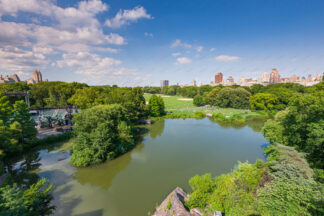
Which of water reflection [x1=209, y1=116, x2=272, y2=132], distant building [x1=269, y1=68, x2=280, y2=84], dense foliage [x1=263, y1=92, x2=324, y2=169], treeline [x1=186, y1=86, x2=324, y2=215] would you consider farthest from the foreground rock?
distant building [x1=269, y1=68, x2=280, y2=84]

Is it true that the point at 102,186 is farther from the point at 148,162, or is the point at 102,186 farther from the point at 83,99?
the point at 83,99

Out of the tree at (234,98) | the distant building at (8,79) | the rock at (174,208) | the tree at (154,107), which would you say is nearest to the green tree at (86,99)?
the tree at (154,107)

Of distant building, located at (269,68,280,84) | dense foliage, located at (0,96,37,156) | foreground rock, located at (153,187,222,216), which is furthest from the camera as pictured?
distant building, located at (269,68,280,84)

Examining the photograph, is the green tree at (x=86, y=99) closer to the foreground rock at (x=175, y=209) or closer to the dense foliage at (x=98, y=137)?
the dense foliage at (x=98, y=137)

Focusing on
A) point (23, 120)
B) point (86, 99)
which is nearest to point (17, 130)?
point (23, 120)

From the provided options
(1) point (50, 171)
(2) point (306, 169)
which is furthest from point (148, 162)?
(2) point (306, 169)

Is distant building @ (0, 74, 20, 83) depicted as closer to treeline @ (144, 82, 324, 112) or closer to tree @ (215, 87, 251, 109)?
treeline @ (144, 82, 324, 112)

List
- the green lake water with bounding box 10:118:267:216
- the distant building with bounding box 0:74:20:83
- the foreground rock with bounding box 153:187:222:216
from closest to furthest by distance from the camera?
the foreground rock with bounding box 153:187:222:216
the green lake water with bounding box 10:118:267:216
the distant building with bounding box 0:74:20:83

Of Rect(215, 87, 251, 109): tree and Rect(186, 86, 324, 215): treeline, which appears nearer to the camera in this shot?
Rect(186, 86, 324, 215): treeline
